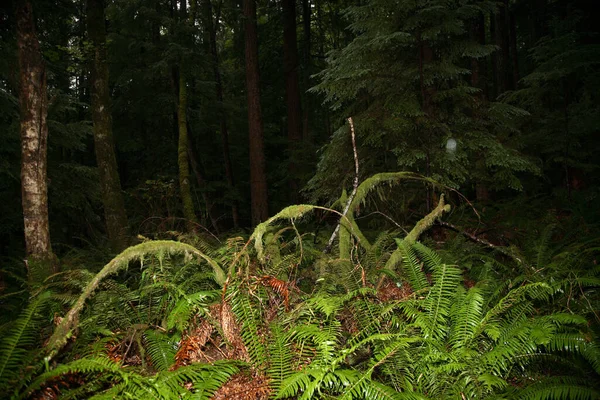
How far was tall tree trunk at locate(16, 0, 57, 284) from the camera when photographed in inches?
190

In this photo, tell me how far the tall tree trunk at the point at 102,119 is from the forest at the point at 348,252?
33 millimetres

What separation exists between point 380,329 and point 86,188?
867cm

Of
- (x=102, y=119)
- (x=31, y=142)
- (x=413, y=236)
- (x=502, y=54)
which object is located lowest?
(x=413, y=236)

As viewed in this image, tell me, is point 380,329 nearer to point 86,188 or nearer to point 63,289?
point 63,289

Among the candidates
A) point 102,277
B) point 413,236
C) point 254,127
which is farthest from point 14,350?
point 254,127

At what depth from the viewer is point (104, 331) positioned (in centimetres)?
304

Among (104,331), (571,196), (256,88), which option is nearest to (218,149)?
(256,88)

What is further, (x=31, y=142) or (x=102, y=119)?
(x=102, y=119)

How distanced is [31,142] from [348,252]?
4.46 metres

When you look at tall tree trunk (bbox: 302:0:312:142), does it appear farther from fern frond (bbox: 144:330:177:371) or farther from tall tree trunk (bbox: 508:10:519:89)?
fern frond (bbox: 144:330:177:371)

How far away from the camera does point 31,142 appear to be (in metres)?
4.83

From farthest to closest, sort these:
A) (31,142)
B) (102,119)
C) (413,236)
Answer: (102,119)
(31,142)
(413,236)

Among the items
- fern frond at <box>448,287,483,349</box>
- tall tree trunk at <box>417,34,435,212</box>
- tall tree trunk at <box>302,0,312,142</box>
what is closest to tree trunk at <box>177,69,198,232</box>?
tall tree trunk at <box>302,0,312,142</box>

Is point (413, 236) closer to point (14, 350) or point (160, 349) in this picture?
point (160, 349)
